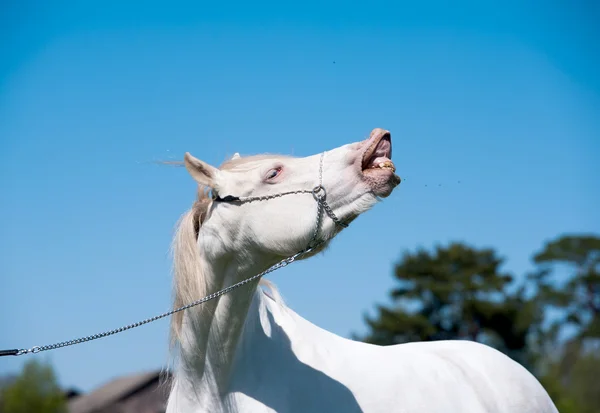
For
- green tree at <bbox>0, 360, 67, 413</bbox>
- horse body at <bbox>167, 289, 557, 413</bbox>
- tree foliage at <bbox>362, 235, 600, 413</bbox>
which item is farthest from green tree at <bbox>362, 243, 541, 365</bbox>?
horse body at <bbox>167, 289, 557, 413</bbox>

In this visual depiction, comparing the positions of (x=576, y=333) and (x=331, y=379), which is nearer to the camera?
(x=331, y=379)

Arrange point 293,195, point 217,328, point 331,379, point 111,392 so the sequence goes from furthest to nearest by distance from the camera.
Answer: point 111,392 < point 331,379 < point 217,328 < point 293,195

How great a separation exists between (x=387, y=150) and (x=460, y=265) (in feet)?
102

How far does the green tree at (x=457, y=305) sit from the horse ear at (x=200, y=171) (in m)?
26.4

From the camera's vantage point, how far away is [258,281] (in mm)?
4387

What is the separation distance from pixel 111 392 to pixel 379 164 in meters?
23.0

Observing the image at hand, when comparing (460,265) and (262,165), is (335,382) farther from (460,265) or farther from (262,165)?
(460,265)

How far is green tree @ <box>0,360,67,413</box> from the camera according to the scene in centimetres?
2502

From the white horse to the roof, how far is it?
1822cm

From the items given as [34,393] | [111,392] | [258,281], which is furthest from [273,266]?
[34,393]

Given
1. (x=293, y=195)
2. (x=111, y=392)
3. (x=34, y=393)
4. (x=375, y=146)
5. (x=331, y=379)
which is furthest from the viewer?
(x=34, y=393)

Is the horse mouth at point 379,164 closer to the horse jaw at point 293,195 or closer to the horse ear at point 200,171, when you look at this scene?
the horse jaw at point 293,195

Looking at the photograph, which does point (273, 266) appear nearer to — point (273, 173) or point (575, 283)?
point (273, 173)

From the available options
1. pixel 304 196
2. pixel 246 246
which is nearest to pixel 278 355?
pixel 246 246
